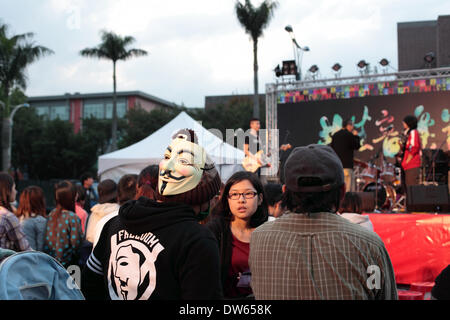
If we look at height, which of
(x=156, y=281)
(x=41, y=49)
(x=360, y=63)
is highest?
(x=41, y=49)

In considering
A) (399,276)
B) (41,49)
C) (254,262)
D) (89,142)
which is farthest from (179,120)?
(89,142)

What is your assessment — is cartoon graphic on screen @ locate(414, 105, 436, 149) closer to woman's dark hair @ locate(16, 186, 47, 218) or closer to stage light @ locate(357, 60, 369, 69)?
stage light @ locate(357, 60, 369, 69)

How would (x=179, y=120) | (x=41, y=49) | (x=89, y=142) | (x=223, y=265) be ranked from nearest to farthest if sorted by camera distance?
(x=223, y=265), (x=179, y=120), (x=41, y=49), (x=89, y=142)

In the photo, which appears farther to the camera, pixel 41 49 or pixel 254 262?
pixel 41 49

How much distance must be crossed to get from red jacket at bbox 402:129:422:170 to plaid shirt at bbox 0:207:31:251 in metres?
6.61

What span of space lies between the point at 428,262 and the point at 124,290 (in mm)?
4780

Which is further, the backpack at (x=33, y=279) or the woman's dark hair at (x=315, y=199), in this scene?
the woman's dark hair at (x=315, y=199)

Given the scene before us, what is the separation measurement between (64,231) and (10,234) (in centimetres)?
104

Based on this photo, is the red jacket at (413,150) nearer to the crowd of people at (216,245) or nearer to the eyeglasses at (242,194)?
the eyeglasses at (242,194)

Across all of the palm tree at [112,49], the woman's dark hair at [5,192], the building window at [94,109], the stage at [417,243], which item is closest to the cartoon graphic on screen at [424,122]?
the stage at [417,243]

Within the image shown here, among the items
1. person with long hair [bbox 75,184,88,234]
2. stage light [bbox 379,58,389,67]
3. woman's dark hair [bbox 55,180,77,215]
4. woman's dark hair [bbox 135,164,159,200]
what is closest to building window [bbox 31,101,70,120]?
stage light [bbox 379,58,389,67]

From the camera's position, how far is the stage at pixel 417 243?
17.6 feet
